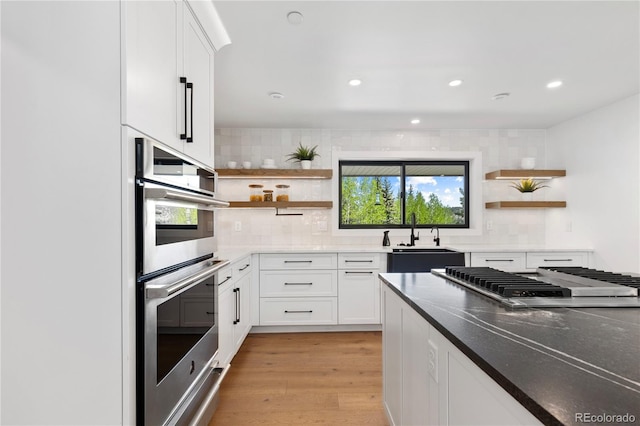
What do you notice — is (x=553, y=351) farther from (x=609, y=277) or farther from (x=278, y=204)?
(x=278, y=204)

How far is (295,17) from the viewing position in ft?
5.52

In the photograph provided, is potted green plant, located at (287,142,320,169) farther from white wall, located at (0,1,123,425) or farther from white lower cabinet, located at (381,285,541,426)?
white wall, located at (0,1,123,425)

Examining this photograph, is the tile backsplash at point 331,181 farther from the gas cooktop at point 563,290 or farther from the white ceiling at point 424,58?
the gas cooktop at point 563,290

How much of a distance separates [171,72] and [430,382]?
1.47 metres

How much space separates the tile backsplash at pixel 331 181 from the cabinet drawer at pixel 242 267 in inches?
27.8

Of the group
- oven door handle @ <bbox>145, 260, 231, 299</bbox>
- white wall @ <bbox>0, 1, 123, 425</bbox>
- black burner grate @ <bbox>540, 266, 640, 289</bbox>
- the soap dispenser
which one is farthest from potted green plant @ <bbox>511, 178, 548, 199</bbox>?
white wall @ <bbox>0, 1, 123, 425</bbox>

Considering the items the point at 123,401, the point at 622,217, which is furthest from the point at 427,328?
the point at 622,217

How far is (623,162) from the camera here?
290 centimetres

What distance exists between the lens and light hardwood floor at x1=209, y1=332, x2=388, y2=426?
1.89 m

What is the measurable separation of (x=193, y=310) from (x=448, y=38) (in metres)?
2.03

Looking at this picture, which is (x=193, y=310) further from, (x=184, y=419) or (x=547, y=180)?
(x=547, y=180)

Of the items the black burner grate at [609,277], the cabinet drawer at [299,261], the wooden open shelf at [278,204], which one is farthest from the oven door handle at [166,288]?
the wooden open shelf at [278,204]

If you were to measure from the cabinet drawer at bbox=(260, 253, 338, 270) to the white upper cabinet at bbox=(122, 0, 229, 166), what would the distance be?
1.67 meters

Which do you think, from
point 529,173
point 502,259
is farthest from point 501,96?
point 502,259
